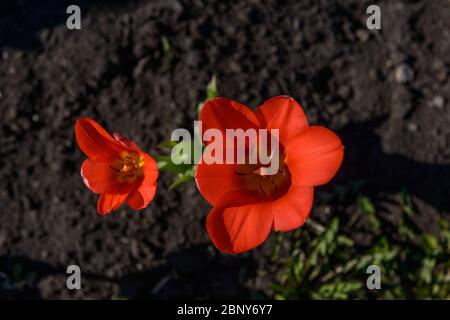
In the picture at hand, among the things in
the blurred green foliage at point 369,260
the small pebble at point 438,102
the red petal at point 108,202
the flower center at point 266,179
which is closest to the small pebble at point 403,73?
the small pebble at point 438,102

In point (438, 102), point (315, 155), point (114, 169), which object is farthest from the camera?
point (438, 102)

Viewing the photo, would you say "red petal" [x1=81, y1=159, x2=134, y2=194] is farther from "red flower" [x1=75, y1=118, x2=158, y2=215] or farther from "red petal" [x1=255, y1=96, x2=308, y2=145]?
"red petal" [x1=255, y1=96, x2=308, y2=145]

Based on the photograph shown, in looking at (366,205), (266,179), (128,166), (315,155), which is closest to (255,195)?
(266,179)

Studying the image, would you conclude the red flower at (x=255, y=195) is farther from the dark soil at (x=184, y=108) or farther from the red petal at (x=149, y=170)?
the dark soil at (x=184, y=108)

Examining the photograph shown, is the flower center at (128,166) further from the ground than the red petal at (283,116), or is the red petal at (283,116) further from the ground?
the red petal at (283,116)

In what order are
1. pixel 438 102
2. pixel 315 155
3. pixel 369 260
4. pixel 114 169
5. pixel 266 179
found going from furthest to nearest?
pixel 438 102
pixel 369 260
pixel 114 169
pixel 266 179
pixel 315 155

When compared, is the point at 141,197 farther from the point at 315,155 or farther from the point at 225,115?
the point at 315,155

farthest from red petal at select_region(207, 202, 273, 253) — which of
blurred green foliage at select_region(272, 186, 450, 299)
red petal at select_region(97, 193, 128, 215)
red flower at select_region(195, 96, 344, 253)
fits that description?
blurred green foliage at select_region(272, 186, 450, 299)

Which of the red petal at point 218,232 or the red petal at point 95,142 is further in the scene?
the red petal at point 95,142
